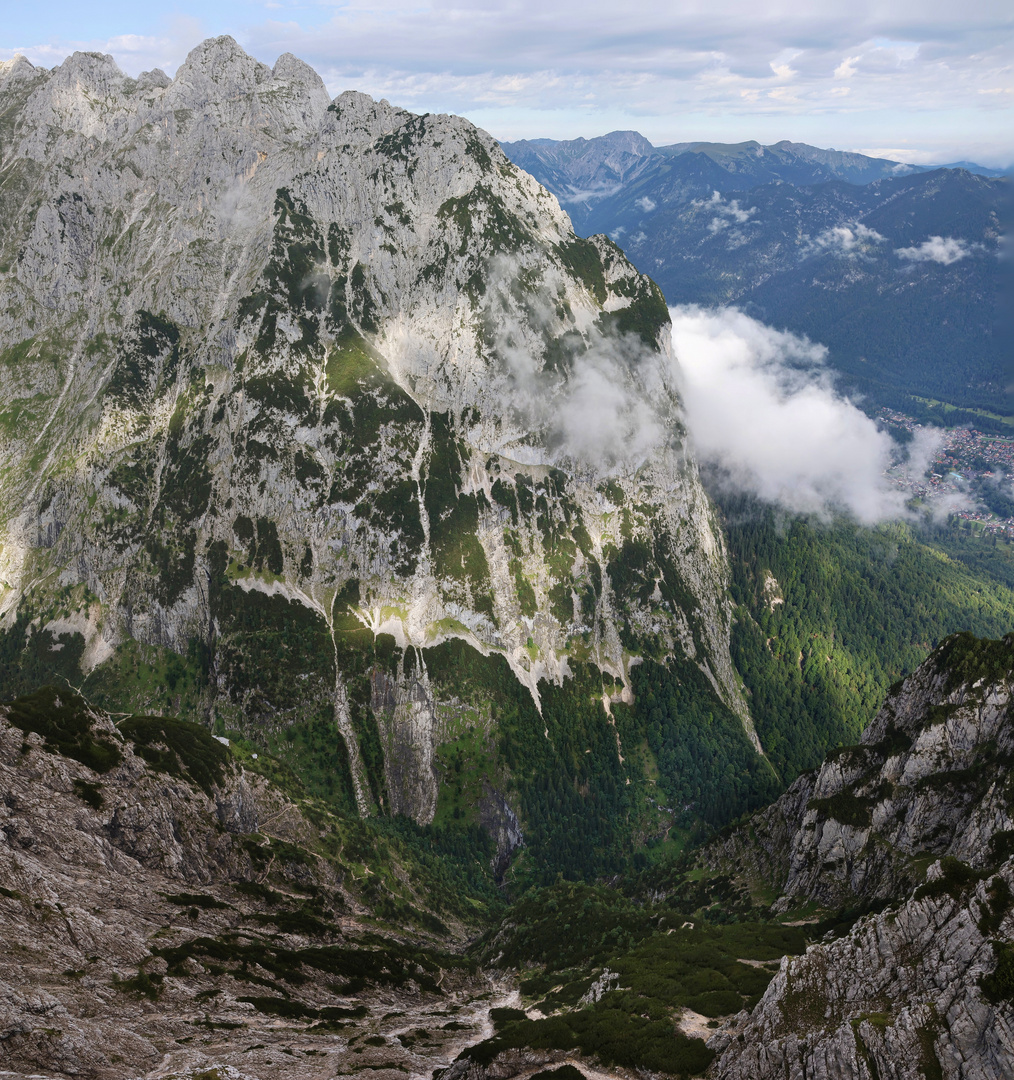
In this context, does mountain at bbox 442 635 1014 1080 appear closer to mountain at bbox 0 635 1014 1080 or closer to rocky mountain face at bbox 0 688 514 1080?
mountain at bbox 0 635 1014 1080

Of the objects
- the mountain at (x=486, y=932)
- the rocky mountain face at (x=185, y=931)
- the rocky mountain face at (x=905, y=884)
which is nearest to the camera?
the rocky mountain face at (x=905, y=884)

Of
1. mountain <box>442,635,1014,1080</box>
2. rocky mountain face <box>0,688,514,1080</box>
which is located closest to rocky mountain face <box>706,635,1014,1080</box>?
mountain <box>442,635,1014,1080</box>

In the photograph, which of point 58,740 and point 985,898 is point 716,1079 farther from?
point 58,740

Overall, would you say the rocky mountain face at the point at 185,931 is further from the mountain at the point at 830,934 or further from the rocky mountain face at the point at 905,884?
the rocky mountain face at the point at 905,884

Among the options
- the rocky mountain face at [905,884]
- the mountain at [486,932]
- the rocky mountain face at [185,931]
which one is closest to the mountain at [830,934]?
the rocky mountain face at [905,884]

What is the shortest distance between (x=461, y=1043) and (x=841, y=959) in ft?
176

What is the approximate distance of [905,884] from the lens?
4419 inches

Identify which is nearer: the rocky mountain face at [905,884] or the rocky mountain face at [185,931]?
the rocky mountain face at [905,884]

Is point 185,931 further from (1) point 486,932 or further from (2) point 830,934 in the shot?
(1) point 486,932

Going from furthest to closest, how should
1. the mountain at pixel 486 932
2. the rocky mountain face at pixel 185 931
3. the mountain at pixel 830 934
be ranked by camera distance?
the rocky mountain face at pixel 185 931 → the mountain at pixel 486 932 → the mountain at pixel 830 934

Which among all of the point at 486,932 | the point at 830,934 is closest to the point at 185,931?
the point at 830,934

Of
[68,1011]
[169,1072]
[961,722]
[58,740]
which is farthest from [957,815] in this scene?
[58,740]

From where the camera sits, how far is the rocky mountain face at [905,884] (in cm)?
5172

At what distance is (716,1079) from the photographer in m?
61.6
